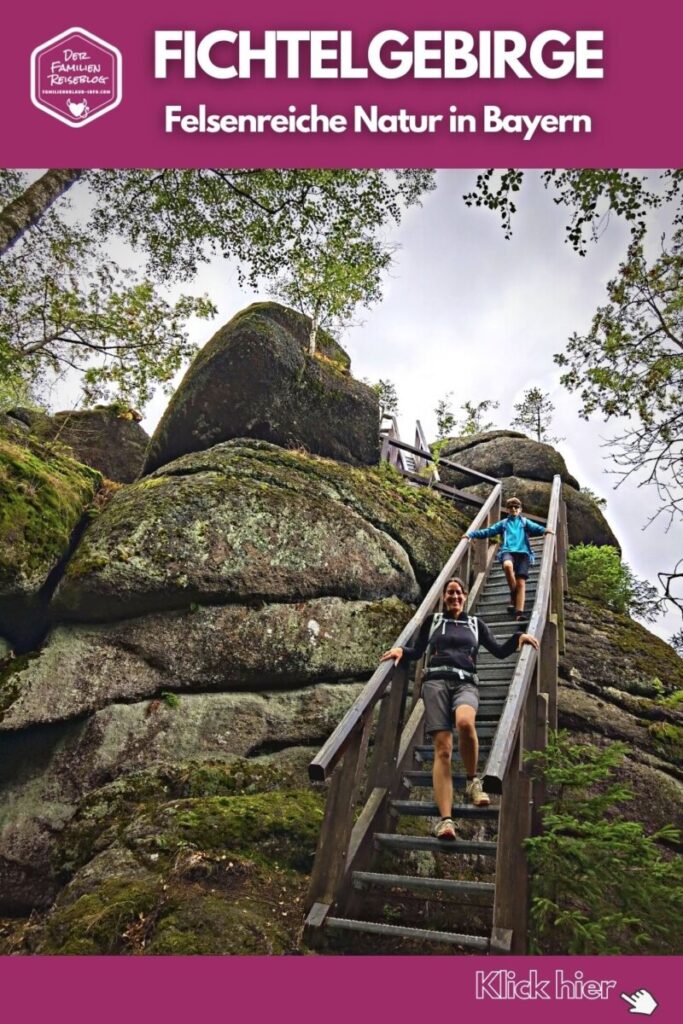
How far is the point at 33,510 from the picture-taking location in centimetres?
708

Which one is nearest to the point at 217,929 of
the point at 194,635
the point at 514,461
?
the point at 194,635

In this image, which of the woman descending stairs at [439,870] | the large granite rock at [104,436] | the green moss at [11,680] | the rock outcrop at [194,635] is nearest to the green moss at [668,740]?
the woman descending stairs at [439,870]

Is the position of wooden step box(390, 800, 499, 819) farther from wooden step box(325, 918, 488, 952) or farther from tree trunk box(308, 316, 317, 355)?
tree trunk box(308, 316, 317, 355)

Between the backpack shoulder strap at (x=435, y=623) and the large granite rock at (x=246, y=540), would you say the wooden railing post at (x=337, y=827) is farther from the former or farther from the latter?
the large granite rock at (x=246, y=540)

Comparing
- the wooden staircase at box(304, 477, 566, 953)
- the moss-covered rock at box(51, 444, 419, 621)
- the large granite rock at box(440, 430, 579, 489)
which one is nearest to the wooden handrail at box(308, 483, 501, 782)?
the wooden staircase at box(304, 477, 566, 953)

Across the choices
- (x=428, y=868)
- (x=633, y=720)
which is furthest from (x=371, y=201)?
(x=428, y=868)

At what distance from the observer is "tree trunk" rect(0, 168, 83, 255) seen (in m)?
7.70

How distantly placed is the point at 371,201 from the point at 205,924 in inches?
433

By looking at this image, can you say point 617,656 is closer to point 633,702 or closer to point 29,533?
point 633,702

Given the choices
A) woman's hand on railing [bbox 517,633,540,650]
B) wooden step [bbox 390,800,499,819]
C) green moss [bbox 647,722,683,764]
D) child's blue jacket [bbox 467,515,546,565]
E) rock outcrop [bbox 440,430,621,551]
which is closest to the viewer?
wooden step [bbox 390,800,499,819]

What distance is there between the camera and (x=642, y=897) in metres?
3.46

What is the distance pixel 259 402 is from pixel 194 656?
18.9 feet

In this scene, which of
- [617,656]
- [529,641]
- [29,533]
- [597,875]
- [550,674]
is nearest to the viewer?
[597,875]

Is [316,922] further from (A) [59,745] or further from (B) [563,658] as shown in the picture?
(B) [563,658]
